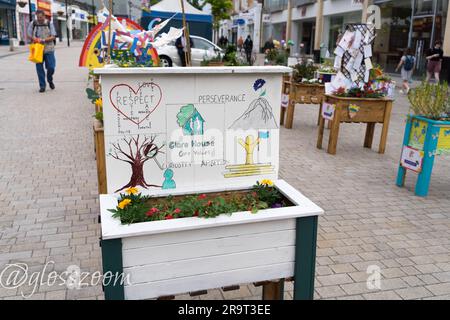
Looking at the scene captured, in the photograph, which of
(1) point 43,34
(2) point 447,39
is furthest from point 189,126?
(2) point 447,39

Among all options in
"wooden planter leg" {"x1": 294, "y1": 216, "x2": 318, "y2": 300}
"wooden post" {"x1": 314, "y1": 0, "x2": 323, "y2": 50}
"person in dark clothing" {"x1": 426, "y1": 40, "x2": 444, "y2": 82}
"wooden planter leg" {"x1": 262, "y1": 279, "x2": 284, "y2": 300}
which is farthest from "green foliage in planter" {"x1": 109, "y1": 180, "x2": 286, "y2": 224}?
"wooden post" {"x1": 314, "y1": 0, "x2": 323, "y2": 50}

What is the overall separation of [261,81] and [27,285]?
2123mm

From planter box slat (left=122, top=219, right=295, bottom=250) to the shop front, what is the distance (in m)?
39.4

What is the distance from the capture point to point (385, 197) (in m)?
5.12

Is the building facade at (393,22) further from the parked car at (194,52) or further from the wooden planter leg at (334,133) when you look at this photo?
the parked car at (194,52)

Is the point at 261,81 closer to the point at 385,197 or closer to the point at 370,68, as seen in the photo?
the point at 385,197

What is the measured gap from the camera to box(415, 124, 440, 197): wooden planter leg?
15.9 feet

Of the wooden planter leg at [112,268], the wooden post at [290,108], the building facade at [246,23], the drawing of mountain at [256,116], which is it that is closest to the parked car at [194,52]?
the wooden post at [290,108]

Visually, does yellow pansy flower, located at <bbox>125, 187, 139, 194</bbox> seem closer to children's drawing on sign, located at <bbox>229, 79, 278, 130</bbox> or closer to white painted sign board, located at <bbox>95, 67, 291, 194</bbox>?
white painted sign board, located at <bbox>95, 67, 291, 194</bbox>

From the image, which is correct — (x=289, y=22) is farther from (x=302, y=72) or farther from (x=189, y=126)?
(x=189, y=126)

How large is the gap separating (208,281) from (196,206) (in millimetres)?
366

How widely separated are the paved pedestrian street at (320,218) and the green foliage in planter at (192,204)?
87cm

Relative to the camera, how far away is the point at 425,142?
194 inches
